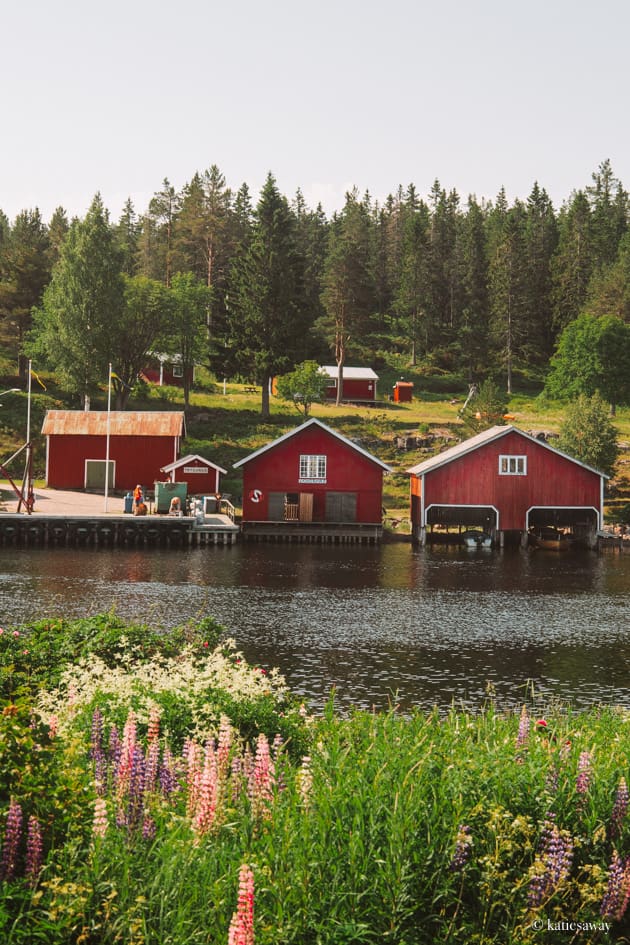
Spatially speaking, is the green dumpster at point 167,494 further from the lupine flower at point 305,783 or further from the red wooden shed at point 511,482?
the lupine flower at point 305,783

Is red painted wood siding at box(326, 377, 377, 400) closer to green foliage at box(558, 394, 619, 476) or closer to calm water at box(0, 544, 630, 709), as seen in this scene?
green foliage at box(558, 394, 619, 476)

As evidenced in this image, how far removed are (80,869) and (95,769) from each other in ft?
7.56

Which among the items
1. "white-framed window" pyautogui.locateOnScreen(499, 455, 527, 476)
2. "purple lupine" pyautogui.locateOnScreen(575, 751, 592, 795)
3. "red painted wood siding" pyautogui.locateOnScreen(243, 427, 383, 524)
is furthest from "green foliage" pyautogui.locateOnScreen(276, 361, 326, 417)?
"purple lupine" pyautogui.locateOnScreen(575, 751, 592, 795)

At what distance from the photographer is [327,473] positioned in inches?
2368

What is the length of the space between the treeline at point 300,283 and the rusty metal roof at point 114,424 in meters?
11.0

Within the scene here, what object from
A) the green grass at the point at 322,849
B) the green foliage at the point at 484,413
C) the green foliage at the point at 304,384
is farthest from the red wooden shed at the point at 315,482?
the green grass at the point at 322,849

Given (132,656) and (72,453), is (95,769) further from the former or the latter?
(72,453)

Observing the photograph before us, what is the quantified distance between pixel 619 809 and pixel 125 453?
61559 mm

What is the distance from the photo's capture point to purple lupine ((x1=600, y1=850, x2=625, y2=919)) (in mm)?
7016

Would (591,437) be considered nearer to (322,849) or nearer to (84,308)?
(84,308)

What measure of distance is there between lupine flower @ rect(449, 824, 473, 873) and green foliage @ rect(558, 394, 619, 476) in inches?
2541

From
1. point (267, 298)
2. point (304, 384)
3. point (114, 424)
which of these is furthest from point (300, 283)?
point (114, 424)

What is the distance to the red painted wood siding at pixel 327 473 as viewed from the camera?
5956cm

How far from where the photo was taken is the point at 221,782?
7906 mm
